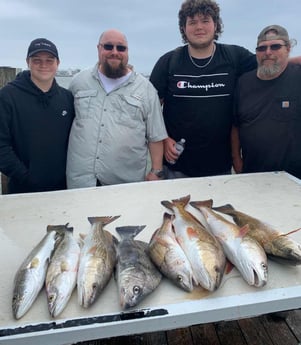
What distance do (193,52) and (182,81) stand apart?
1.10ft

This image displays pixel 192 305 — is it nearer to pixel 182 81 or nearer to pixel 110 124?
pixel 110 124

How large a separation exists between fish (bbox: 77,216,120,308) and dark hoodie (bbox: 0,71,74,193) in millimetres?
1286

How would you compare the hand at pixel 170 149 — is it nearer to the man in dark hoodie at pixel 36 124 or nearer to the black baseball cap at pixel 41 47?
the man in dark hoodie at pixel 36 124

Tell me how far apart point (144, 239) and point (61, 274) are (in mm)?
521

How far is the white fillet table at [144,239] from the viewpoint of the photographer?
4.25 ft

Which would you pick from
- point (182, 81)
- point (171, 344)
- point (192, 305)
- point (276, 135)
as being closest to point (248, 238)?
point (192, 305)

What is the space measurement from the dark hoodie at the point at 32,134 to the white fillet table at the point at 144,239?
0.44m

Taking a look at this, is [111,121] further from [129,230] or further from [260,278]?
[260,278]

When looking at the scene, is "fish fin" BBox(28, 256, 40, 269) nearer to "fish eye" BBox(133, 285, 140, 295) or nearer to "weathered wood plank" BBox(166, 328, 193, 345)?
"fish eye" BBox(133, 285, 140, 295)

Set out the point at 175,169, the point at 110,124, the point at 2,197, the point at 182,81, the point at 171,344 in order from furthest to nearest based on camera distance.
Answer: the point at 175,169 → the point at 182,81 → the point at 110,124 → the point at 2,197 → the point at 171,344

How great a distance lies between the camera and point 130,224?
2.05m

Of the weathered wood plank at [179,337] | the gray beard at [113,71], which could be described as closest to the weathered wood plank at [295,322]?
the weathered wood plank at [179,337]

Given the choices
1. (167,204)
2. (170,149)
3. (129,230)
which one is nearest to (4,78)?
(170,149)

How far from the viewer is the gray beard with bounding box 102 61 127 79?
122 inches
